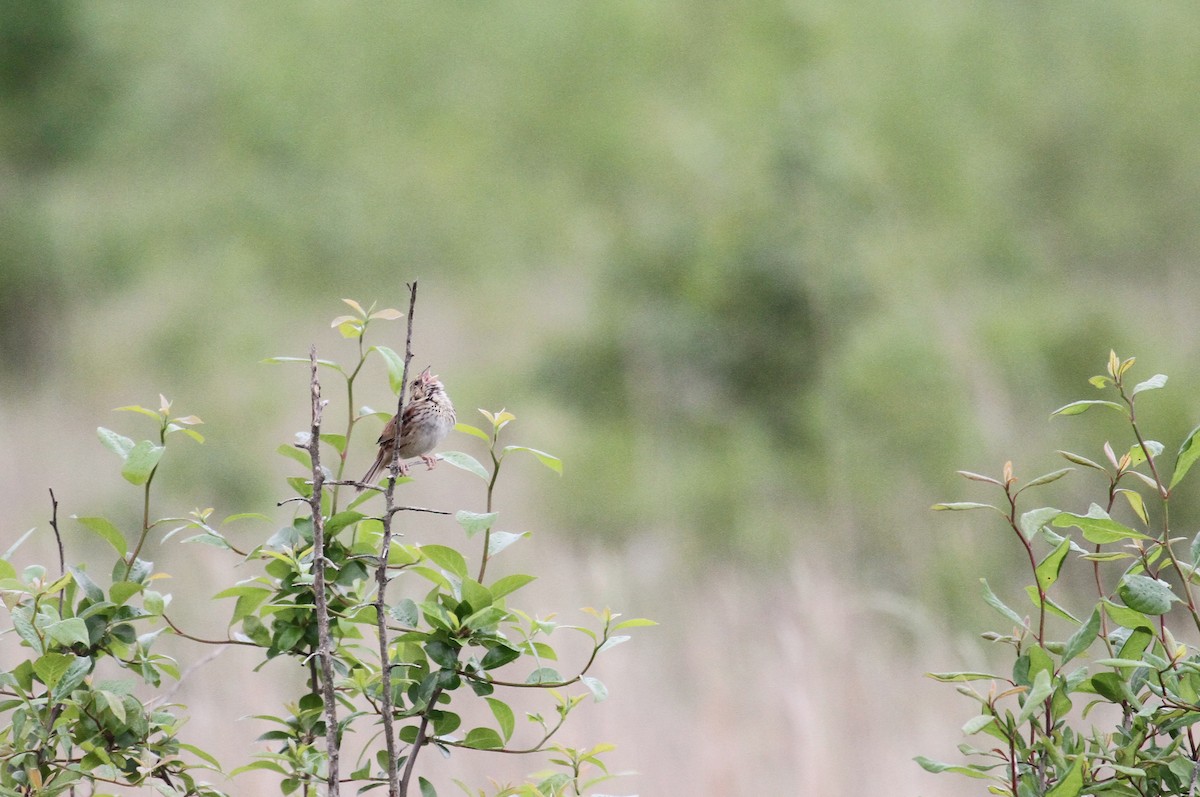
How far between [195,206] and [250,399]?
3.33 meters

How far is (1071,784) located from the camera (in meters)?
0.89

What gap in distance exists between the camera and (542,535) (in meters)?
5.40

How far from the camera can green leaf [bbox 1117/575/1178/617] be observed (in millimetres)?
888

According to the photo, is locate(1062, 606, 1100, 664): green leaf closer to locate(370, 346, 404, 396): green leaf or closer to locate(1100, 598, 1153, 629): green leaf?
locate(1100, 598, 1153, 629): green leaf

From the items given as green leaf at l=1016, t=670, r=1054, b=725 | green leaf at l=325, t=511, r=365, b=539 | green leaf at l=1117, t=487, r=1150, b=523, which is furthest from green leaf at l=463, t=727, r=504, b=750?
green leaf at l=1117, t=487, r=1150, b=523

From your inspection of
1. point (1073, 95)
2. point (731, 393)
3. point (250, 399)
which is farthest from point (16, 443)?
point (1073, 95)

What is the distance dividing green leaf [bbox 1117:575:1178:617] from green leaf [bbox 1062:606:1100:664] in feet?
0.08

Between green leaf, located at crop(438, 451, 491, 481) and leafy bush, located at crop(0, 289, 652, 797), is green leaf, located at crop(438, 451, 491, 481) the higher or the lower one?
the higher one

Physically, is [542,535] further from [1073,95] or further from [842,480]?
[1073,95]

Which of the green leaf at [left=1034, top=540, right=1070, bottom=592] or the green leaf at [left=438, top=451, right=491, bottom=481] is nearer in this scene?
the green leaf at [left=1034, top=540, right=1070, bottom=592]

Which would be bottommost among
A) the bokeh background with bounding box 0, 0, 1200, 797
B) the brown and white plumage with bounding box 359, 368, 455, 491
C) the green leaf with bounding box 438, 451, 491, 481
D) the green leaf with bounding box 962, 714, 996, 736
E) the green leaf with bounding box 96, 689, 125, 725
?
the green leaf with bounding box 962, 714, 996, 736

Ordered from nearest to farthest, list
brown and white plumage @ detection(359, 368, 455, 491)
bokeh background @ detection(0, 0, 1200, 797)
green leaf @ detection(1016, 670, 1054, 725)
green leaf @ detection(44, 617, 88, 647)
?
green leaf @ detection(1016, 670, 1054, 725)
green leaf @ detection(44, 617, 88, 647)
brown and white plumage @ detection(359, 368, 455, 491)
bokeh background @ detection(0, 0, 1200, 797)

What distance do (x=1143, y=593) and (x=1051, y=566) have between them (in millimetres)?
68

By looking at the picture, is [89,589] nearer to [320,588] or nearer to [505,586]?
[320,588]
